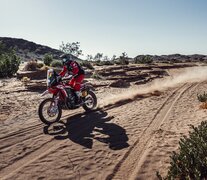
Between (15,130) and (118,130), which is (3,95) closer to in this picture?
(15,130)

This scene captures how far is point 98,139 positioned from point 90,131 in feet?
2.82

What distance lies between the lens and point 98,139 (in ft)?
26.2

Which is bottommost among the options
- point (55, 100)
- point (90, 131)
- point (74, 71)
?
point (90, 131)

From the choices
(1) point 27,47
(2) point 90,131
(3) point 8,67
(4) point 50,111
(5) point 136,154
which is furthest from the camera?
(1) point 27,47

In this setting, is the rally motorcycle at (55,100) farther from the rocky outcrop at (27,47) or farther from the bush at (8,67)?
the rocky outcrop at (27,47)

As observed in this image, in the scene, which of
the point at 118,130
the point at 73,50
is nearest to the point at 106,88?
the point at 118,130

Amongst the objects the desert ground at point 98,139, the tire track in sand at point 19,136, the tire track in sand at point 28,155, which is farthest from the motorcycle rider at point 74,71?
the tire track in sand at point 28,155

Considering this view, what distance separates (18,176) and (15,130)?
337 centimetres

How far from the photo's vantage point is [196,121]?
31.0 ft

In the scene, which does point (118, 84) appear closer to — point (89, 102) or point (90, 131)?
point (89, 102)

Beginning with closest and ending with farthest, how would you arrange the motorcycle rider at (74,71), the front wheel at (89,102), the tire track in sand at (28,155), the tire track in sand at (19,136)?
the tire track in sand at (28,155) < the tire track in sand at (19,136) < the motorcycle rider at (74,71) < the front wheel at (89,102)

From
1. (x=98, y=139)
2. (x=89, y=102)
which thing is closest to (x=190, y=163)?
(x=98, y=139)

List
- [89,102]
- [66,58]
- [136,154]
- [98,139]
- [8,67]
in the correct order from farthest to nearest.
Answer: [8,67] → [89,102] → [66,58] → [98,139] → [136,154]

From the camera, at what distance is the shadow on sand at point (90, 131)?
779 centimetres
